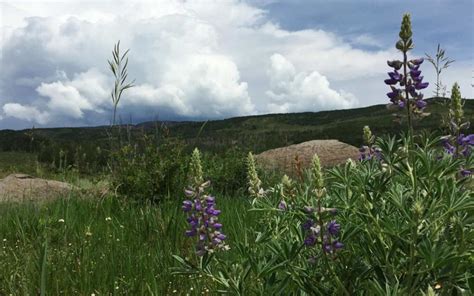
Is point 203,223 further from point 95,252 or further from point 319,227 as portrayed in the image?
point 95,252

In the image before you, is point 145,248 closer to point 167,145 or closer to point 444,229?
point 444,229

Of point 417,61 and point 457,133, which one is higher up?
point 417,61

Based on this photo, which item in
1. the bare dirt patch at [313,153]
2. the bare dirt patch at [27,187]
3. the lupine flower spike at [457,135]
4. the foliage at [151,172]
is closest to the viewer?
the lupine flower spike at [457,135]

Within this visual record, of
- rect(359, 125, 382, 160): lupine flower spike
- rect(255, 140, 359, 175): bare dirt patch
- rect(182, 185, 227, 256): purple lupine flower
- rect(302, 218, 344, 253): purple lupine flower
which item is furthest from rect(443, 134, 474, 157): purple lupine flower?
rect(255, 140, 359, 175): bare dirt patch

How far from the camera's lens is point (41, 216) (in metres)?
5.88

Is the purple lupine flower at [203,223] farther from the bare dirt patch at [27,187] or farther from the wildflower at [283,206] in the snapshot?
the bare dirt patch at [27,187]

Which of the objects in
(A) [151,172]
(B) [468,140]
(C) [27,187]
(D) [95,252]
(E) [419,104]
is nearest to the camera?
(E) [419,104]

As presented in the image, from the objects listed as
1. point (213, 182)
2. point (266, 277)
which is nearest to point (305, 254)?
point (266, 277)

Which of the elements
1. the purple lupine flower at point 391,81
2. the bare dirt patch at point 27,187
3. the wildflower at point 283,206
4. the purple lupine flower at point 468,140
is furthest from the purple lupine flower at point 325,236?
the bare dirt patch at point 27,187

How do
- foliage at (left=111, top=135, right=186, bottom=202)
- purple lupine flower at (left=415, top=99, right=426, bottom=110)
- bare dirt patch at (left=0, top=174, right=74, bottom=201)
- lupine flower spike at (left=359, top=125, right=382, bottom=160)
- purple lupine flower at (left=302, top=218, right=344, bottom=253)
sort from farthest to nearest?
bare dirt patch at (left=0, top=174, right=74, bottom=201), foliage at (left=111, top=135, right=186, bottom=202), lupine flower spike at (left=359, top=125, right=382, bottom=160), purple lupine flower at (left=302, top=218, right=344, bottom=253), purple lupine flower at (left=415, top=99, right=426, bottom=110)

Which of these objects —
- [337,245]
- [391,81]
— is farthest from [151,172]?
[391,81]

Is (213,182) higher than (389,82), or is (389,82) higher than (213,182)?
(389,82)

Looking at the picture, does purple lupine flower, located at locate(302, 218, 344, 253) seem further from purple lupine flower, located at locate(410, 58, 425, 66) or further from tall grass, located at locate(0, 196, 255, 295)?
tall grass, located at locate(0, 196, 255, 295)

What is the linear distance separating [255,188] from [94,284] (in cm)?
148
